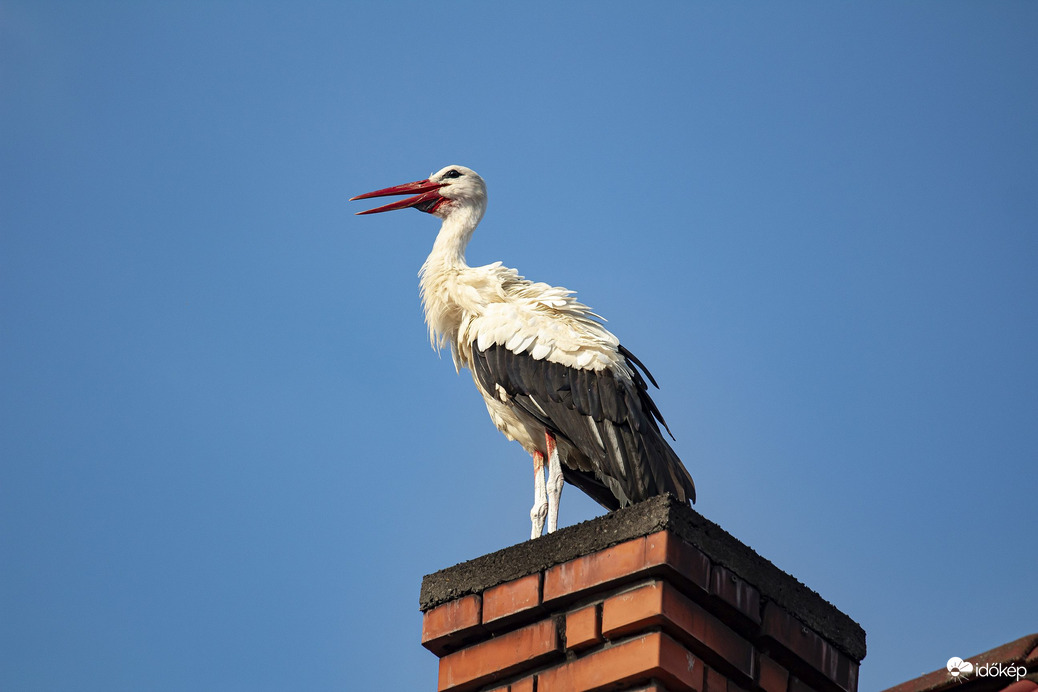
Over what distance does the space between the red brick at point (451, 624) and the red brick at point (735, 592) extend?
69cm

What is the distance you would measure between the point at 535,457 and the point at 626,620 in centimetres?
315

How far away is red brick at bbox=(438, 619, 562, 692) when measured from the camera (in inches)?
144

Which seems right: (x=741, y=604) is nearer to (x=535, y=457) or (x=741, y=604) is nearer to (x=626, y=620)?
(x=626, y=620)

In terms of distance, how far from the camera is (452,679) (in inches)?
150

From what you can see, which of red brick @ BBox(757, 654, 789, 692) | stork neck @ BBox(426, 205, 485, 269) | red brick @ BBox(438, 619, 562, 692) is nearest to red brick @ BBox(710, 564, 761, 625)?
red brick @ BBox(757, 654, 789, 692)

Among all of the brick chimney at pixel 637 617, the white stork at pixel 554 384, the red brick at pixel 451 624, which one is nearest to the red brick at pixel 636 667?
the brick chimney at pixel 637 617

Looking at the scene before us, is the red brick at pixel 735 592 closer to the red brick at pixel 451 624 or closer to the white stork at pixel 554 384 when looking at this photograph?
the red brick at pixel 451 624

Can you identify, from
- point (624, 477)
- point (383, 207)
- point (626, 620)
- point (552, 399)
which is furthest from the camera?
point (383, 207)

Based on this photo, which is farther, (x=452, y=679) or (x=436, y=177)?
(x=436, y=177)

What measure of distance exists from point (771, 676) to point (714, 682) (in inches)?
10.0

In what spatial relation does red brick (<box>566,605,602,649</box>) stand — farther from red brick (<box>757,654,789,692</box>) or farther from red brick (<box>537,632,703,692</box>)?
red brick (<box>757,654,789,692</box>)

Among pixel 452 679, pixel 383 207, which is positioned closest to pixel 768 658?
pixel 452 679

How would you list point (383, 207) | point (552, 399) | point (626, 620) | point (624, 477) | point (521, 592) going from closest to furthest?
point (626, 620) < point (521, 592) < point (624, 477) < point (552, 399) < point (383, 207)

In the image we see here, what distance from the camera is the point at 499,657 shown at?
3.72 metres
